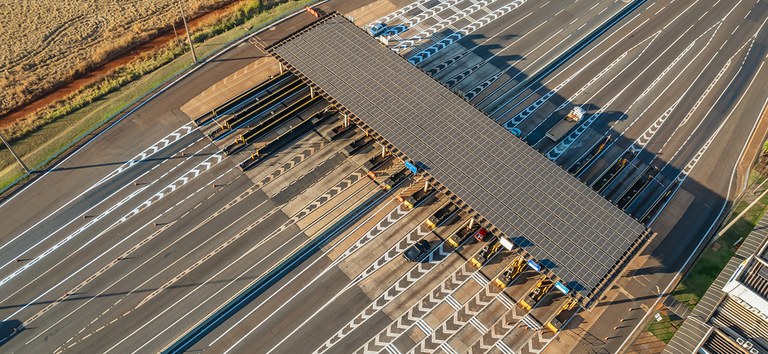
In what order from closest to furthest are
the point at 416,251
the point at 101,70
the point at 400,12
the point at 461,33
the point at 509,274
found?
1. the point at 509,274
2. the point at 416,251
3. the point at 101,70
4. the point at 461,33
5. the point at 400,12

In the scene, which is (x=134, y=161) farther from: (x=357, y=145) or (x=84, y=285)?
(x=357, y=145)

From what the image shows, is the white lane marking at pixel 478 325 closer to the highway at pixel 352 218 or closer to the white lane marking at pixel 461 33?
the highway at pixel 352 218

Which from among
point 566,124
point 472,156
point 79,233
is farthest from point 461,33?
point 79,233

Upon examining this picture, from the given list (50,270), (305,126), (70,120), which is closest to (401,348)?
(305,126)

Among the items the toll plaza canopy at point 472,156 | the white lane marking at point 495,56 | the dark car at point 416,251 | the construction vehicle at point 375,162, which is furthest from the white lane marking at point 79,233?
the white lane marking at point 495,56

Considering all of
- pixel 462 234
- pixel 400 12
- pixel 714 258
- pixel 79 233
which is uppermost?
pixel 400 12

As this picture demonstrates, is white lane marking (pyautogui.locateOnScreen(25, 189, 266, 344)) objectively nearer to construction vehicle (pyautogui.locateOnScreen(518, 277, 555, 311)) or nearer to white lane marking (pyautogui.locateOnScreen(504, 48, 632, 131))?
construction vehicle (pyautogui.locateOnScreen(518, 277, 555, 311))
